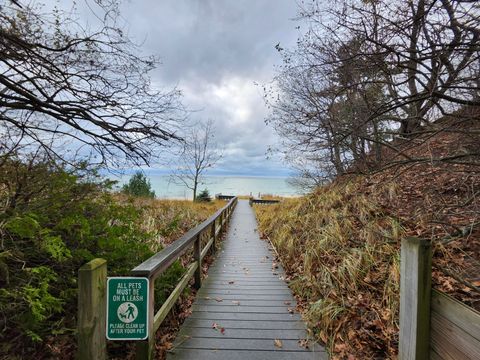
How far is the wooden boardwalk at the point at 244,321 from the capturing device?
8.71 ft

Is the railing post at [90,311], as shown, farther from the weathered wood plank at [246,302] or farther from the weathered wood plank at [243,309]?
the weathered wood plank at [246,302]

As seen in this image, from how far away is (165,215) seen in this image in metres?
8.48

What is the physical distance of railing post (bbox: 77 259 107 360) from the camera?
1.55 m

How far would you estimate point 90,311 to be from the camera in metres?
1.59

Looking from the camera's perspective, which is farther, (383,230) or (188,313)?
(383,230)

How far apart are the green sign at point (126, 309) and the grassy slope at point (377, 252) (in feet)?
6.24

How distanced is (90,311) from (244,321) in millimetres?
2132

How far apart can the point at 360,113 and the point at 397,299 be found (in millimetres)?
3037

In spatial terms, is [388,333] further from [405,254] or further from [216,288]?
[216,288]

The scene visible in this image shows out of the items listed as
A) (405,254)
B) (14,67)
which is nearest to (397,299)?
(405,254)

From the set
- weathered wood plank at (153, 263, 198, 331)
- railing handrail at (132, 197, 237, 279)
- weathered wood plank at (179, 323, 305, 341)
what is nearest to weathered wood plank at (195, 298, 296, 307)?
weathered wood plank at (153, 263, 198, 331)

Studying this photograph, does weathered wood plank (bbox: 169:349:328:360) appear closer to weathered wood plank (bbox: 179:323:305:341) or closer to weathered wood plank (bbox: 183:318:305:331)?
weathered wood plank (bbox: 179:323:305:341)

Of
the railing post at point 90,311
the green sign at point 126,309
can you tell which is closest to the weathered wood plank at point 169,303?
the green sign at point 126,309

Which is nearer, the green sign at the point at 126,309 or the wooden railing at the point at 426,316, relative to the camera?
Answer: the wooden railing at the point at 426,316
